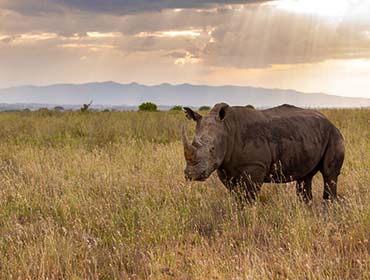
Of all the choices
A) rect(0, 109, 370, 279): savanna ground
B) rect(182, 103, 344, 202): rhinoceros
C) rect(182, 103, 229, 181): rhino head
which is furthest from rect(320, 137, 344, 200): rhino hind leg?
rect(182, 103, 229, 181): rhino head

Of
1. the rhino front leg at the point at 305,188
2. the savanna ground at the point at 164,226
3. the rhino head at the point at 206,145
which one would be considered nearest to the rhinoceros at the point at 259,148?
the rhino head at the point at 206,145

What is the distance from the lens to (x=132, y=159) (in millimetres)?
12039

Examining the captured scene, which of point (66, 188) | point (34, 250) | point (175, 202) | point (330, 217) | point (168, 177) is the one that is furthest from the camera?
point (168, 177)

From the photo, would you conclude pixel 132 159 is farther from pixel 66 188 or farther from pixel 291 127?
pixel 291 127

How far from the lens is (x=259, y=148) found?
766 cm

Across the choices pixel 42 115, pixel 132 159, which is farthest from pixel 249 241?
pixel 42 115

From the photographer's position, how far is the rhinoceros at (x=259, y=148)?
7.25 meters

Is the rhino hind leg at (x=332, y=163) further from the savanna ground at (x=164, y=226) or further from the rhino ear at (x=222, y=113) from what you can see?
the rhino ear at (x=222, y=113)

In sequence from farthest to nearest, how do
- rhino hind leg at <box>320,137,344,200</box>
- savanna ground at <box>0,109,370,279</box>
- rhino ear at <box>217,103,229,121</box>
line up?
rhino hind leg at <box>320,137,344,200</box>
rhino ear at <box>217,103,229,121</box>
savanna ground at <box>0,109,370,279</box>

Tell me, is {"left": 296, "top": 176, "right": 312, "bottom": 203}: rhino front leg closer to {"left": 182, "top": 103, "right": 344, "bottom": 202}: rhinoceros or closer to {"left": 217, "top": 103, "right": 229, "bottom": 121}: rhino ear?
{"left": 182, "top": 103, "right": 344, "bottom": 202}: rhinoceros

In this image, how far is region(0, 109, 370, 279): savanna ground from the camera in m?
5.55

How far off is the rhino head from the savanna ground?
613 millimetres

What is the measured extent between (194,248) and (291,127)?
9.38 feet

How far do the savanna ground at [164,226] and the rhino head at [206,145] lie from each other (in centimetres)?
61
